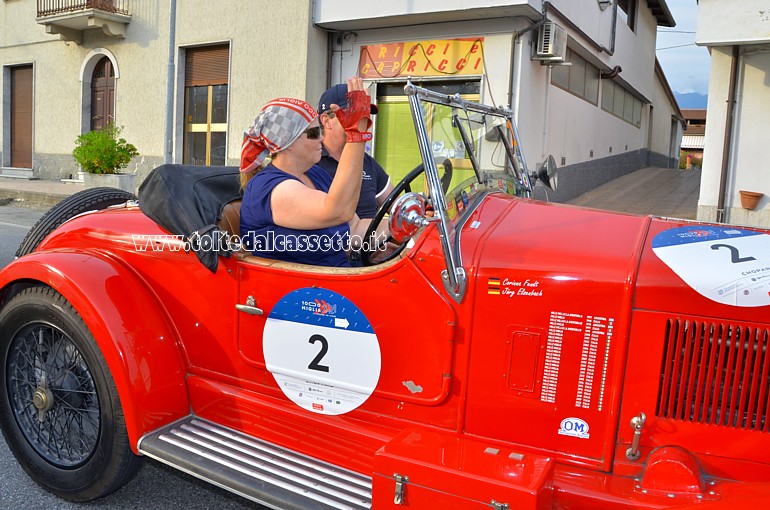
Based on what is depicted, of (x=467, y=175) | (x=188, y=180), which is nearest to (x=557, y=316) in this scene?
(x=467, y=175)

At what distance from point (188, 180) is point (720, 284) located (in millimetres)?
2067

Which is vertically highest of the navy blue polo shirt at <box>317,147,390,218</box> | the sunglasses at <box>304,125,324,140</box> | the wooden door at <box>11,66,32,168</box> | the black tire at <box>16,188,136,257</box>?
the wooden door at <box>11,66,32,168</box>

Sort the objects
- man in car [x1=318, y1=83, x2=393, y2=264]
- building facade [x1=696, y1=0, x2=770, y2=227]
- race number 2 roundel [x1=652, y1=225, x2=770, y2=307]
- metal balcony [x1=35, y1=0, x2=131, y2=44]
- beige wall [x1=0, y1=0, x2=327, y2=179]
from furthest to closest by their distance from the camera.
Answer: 1. metal balcony [x1=35, y1=0, x2=131, y2=44]
2. beige wall [x1=0, y1=0, x2=327, y2=179]
3. building facade [x1=696, y1=0, x2=770, y2=227]
4. man in car [x1=318, y1=83, x2=393, y2=264]
5. race number 2 roundel [x1=652, y1=225, x2=770, y2=307]

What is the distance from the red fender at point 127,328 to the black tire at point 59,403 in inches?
2.8

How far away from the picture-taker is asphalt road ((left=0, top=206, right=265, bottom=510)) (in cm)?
260

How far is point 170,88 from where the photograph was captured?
1406 centimetres

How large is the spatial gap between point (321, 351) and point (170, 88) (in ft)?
43.2

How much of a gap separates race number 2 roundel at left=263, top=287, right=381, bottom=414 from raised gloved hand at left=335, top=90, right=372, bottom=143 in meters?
0.55

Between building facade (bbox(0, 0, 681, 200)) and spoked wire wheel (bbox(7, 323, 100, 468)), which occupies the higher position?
building facade (bbox(0, 0, 681, 200))

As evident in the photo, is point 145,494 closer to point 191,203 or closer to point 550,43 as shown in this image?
point 191,203

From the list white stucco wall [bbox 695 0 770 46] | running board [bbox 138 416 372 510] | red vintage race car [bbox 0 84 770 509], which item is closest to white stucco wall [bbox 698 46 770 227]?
white stucco wall [bbox 695 0 770 46]

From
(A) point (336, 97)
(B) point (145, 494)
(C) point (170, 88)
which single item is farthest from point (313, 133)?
(C) point (170, 88)

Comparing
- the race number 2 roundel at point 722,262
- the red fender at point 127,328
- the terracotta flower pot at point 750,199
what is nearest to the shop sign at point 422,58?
the terracotta flower pot at point 750,199

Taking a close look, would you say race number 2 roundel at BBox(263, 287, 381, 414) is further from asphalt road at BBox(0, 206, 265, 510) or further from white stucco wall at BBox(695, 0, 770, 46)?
white stucco wall at BBox(695, 0, 770, 46)
